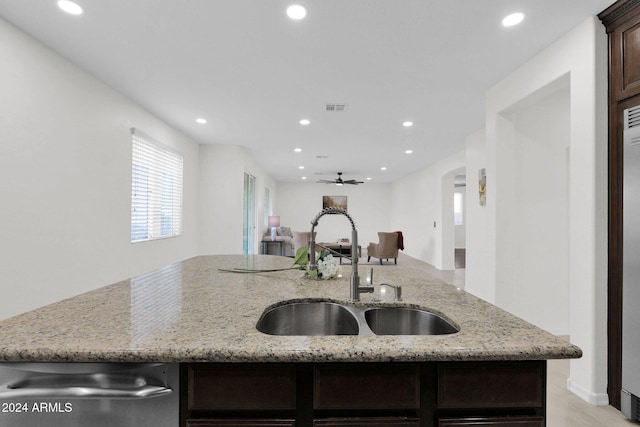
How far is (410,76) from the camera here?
3223mm

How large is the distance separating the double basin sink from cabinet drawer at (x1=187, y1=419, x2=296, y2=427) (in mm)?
306

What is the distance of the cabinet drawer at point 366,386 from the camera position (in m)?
0.89

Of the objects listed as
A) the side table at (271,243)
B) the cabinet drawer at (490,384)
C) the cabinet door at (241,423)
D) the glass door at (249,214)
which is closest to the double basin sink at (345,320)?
the cabinet drawer at (490,384)

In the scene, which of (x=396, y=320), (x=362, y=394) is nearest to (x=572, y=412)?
(x=396, y=320)

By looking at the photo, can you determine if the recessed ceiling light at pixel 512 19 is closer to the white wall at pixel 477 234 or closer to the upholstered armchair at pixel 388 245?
the white wall at pixel 477 234

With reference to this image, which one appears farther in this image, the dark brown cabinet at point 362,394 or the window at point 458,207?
the window at point 458,207

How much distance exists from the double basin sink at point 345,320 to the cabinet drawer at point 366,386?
0.21 m

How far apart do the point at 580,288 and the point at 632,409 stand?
2.42ft

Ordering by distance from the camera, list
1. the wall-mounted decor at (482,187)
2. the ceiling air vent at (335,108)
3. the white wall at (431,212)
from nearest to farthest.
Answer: the wall-mounted decor at (482,187) < the ceiling air vent at (335,108) < the white wall at (431,212)

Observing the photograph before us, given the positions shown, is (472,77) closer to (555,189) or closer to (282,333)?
(555,189)

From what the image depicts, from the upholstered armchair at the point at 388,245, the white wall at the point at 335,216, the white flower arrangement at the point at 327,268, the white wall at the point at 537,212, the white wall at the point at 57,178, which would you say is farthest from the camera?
the white wall at the point at 335,216

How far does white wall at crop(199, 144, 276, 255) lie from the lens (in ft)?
20.3

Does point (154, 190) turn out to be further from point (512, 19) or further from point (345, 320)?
point (512, 19)

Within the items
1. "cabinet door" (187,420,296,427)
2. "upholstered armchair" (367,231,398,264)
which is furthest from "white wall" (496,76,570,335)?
"upholstered armchair" (367,231,398,264)
